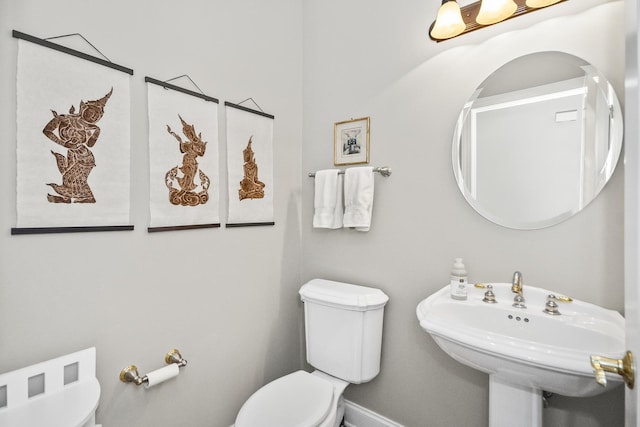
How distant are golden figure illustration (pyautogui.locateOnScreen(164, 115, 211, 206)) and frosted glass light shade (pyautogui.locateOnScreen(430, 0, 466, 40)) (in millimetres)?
1149

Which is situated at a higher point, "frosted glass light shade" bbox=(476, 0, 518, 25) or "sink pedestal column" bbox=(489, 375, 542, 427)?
"frosted glass light shade" bbox=(476, 0, 518, 25)

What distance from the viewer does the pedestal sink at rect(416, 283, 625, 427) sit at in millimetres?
835

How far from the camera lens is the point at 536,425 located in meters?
1.02

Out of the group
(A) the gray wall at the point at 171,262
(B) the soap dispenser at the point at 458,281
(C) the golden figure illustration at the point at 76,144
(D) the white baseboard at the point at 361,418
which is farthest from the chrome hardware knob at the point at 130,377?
(B) the soap dispenser at the point at 458,281

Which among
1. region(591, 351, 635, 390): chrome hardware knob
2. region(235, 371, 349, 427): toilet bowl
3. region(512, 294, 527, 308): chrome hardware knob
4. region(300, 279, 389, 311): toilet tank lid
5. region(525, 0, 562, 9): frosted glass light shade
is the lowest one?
region(235, 371, 349, 427): toilet bowl

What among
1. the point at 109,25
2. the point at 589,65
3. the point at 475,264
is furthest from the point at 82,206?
the point at 589,65

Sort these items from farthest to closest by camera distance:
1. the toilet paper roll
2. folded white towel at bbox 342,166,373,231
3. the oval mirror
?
folded white towel at bbox 342,166,373,231
the toilet paper roll
the oval mirror

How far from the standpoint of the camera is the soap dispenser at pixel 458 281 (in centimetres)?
126

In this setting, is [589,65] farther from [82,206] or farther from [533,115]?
[82,206]

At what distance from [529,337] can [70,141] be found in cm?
180

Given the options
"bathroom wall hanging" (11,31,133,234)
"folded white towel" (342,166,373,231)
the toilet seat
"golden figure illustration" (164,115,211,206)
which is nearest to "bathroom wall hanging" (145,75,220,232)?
"golden figure illustration" (164,115,211,206)

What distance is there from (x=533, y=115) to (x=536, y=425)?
3.71 ft

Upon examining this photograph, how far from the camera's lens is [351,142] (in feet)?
5.62

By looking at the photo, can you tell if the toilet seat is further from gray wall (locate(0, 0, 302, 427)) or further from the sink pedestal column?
the sink pedestal column
